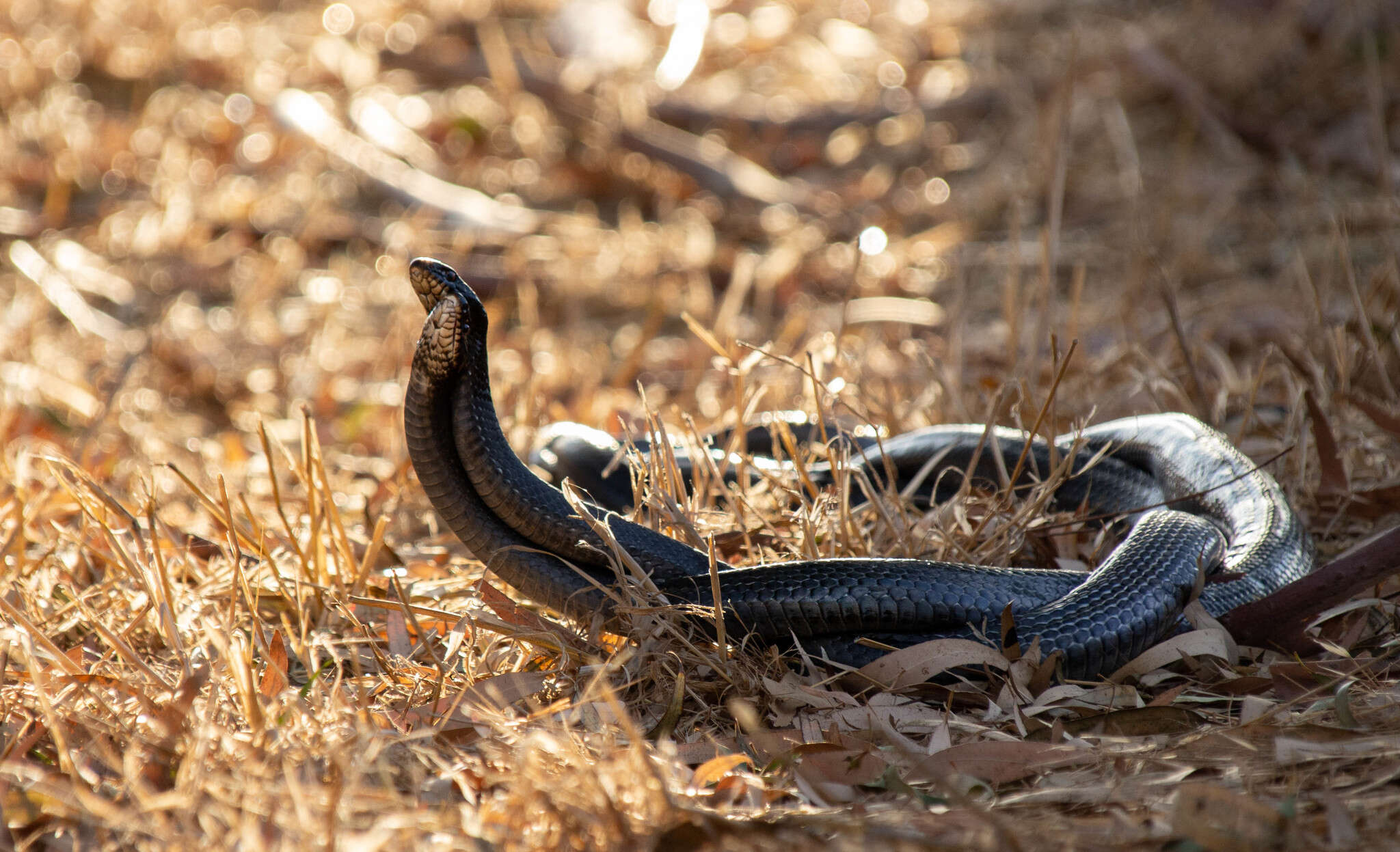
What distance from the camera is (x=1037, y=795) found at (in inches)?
71.4

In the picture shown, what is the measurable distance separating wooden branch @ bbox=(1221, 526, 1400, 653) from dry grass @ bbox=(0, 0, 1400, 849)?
48 millimetres

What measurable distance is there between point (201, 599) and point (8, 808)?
0.85 meters

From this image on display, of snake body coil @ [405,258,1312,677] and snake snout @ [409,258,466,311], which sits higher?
snake snout @ [409,258,466,311]

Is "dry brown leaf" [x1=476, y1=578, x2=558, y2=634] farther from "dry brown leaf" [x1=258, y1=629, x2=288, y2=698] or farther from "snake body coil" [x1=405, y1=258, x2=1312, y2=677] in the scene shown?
"dry brown leaf" [x1=258, y1=629, x2=288, y2=698]

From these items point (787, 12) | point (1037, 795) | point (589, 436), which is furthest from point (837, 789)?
point (787, 12)

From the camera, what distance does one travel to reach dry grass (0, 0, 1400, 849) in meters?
1.85

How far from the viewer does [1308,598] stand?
2393 mm

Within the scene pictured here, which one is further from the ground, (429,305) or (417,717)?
(429,305)

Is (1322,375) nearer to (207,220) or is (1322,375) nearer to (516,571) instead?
(516,571)

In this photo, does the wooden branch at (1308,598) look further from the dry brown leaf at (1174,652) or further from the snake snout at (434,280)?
the snake snout at (434,280)

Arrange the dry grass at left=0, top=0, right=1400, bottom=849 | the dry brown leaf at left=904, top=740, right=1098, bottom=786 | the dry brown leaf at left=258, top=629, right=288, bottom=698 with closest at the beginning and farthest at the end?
1. the dry grass at left=0, top=0, right=1400, bottom=849
2. the dry brown leaf at left=904, top=740, right=1098, bottom=786
3. the dry brown leaf at left=258, top=629, right=288, bottom=698

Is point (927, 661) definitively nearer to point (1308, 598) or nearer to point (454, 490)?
point (1308, 598)

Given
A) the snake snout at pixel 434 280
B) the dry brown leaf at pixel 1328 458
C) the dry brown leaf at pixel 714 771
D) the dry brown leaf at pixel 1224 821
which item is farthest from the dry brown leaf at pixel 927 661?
the dry brown leaf at pixel 1328 458

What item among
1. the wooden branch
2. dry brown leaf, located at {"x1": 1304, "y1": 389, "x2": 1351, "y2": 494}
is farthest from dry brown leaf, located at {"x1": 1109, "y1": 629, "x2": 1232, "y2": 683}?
dry brown leaf, located at {"x1": 1304, "y1": 389, "x2": 1351, "y2": 494}
